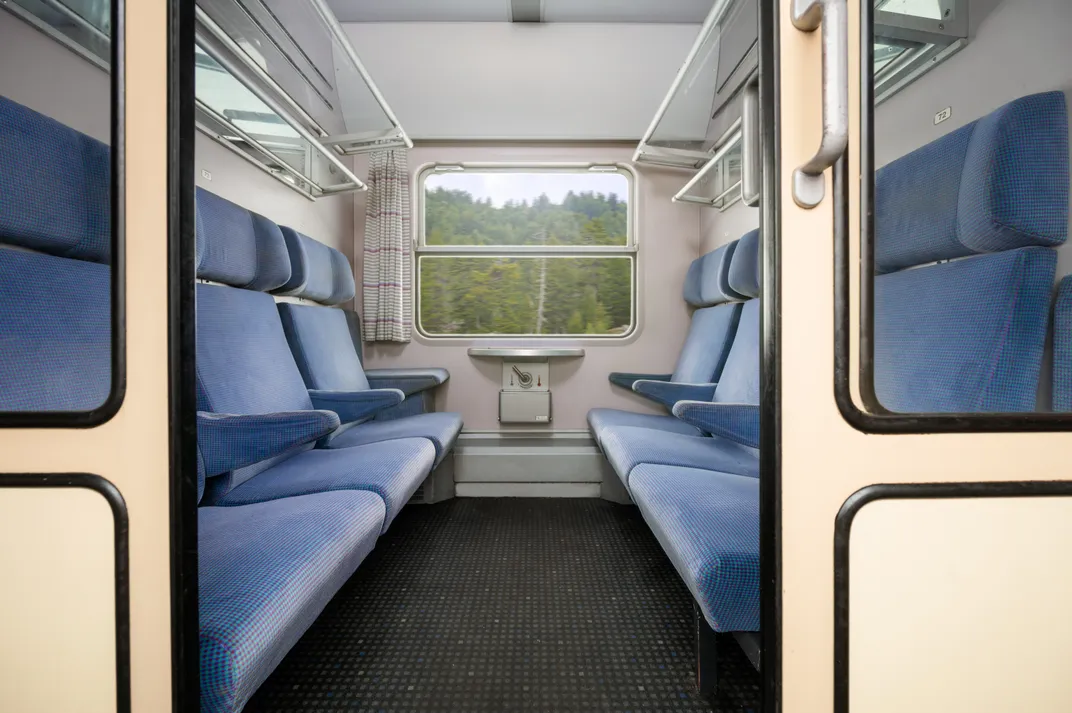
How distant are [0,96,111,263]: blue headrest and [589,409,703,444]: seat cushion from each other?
2.17m

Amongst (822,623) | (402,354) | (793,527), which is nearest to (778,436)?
(793,527)

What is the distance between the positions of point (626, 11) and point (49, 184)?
324 cm

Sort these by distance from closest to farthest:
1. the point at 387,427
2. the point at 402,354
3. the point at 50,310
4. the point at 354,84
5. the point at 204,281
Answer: the point at 50,310 < the point at 204,281 < the point at 387,427 < the point at 354,84 < the point at 402,354

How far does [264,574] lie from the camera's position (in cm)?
89

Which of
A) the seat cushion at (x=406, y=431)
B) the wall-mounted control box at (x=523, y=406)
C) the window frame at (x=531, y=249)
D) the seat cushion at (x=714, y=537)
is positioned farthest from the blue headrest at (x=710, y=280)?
the seat cushion at (x=406, y=431)

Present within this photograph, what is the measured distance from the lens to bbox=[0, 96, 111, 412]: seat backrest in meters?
1.00

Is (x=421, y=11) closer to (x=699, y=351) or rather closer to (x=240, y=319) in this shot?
(x=240, y=319)

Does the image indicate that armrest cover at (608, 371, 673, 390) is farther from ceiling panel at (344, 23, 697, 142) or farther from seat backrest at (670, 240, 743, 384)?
ceiling panel at (344, 23, 697, 142)

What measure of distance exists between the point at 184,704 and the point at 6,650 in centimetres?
31

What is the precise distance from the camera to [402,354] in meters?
3.48

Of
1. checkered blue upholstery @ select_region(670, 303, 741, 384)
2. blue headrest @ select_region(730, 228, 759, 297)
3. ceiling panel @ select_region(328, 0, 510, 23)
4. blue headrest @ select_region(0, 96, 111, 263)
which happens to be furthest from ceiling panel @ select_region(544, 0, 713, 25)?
blue headrest @ select_region(0, 96, 111, 263)

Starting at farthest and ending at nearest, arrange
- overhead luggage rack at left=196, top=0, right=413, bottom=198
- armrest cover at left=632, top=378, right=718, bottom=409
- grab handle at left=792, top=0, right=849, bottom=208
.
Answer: armrest cover at left=632, top=378, right=718, bottom=409
overhead luggage rack at left=196, top=0, right=413, bottom=198
grab handle at left=792, top=0, right=849, bottom=208

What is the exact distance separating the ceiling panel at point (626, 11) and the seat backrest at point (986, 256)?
2540 mm

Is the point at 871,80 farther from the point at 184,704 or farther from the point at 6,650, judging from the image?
the point at 6,650
